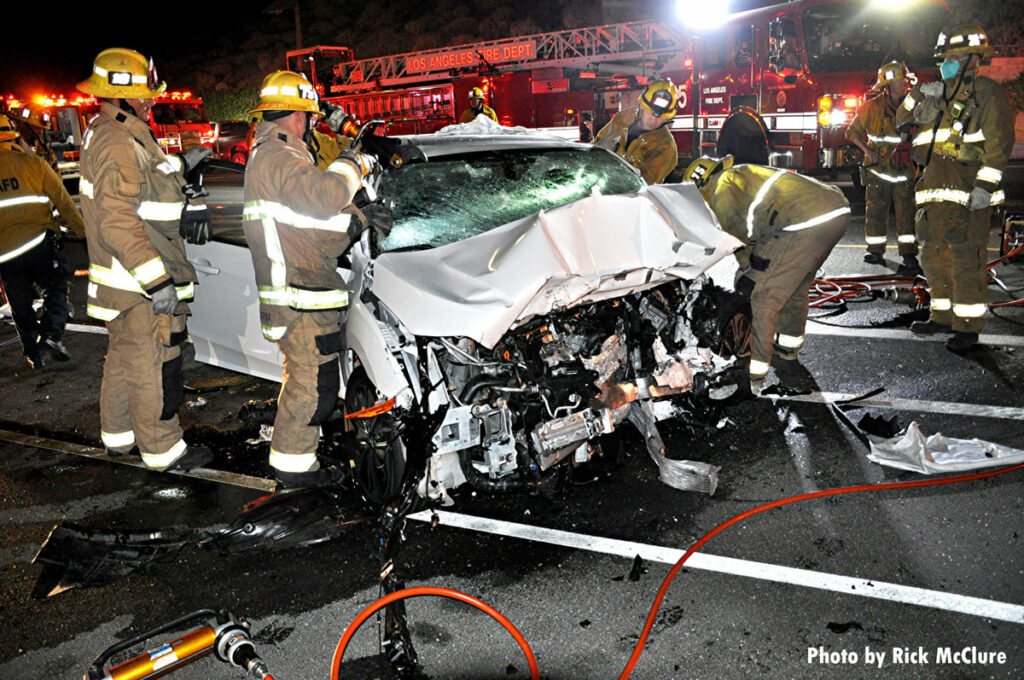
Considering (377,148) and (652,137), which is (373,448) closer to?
(377,148)

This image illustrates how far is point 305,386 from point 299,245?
2.37 ft

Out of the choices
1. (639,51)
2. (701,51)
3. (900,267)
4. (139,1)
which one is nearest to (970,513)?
(900,267)

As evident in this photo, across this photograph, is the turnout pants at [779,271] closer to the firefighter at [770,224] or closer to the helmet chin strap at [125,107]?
the firefighter at [770,224]

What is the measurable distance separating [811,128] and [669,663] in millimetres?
9802

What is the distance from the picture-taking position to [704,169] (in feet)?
16.0

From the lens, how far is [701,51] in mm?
12008

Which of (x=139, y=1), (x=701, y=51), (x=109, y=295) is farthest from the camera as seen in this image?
Result: (x=139, y=1)

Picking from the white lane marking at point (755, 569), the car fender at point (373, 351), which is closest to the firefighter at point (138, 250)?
the car fender at point (373, 351)

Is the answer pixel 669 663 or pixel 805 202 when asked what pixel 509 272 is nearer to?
pixel 669 663

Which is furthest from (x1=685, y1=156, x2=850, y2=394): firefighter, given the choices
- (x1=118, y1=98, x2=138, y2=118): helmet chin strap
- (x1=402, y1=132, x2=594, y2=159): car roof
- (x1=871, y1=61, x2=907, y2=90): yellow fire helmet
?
(x1=871, y1=61, x2=907, y2=90): yellow fire helmet

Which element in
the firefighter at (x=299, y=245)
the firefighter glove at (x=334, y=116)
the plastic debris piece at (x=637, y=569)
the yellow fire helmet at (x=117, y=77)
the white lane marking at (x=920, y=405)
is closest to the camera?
the plastic debris piece at (x=637, y=569)

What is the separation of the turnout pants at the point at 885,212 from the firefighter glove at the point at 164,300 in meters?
6.82

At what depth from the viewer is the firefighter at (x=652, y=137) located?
6191mm

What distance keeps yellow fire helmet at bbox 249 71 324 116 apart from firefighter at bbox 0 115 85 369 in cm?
294
